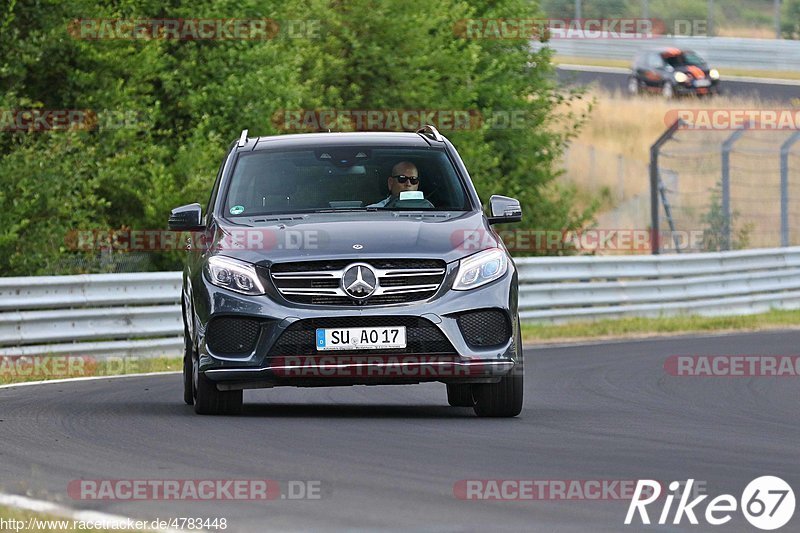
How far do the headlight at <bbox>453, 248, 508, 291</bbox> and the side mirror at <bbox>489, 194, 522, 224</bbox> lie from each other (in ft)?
2.54

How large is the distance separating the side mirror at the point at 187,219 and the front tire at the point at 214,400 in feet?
3.08

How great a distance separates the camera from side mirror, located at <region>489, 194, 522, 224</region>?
11.1 m

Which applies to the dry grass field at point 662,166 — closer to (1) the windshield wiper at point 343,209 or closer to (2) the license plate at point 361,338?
(1) the windshield wiper at point 343,209

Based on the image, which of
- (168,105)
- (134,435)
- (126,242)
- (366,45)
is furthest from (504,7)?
(134,435)

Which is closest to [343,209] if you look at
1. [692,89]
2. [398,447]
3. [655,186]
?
[398,447]

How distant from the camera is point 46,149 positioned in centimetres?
2273

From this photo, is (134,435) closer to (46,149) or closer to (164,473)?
(164,473)

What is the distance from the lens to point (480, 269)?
10148 mm

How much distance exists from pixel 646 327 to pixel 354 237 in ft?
42.5

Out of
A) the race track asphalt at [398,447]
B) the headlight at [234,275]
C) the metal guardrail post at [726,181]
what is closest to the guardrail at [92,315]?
the race track asphalt at [398,447]

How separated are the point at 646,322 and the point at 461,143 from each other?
7763 millimetres

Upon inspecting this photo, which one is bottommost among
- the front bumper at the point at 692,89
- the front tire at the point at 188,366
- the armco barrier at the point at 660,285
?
the armco barrier at the point at 660,285

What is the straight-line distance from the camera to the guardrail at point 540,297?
55.8 feet

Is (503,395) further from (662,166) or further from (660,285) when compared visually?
(662,166)
